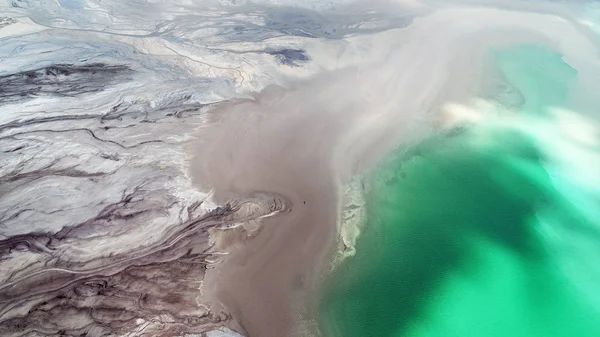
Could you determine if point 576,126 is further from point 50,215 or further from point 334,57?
point 50,215

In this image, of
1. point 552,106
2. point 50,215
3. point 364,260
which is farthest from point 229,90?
point 552,106

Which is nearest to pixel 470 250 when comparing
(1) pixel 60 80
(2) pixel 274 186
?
(2) pixel 274 186

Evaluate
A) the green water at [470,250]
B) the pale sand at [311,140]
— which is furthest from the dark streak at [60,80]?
the green water at [470,250]

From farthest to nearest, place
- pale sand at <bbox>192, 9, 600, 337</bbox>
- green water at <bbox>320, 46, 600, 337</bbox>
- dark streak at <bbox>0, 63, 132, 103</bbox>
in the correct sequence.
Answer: dark streak at <bbox>0, 63, 132, 103</bbox> < pale sand at <bbox>192, 9, 600, 337</bbox> < green water at <bbox>320, 46, 600, 337</bbox>

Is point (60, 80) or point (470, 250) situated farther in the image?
point (60, 80)

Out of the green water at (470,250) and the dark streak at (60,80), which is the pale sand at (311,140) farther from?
the dark streak at (60,80)

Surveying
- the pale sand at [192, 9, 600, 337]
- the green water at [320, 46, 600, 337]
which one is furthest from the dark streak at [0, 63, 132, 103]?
the green water at [320, 46, 600, 337]

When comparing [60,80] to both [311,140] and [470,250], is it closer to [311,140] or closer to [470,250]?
[311,140]

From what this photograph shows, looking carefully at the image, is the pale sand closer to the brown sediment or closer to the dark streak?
the brown sediment

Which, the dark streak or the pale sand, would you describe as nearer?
the pale sand
